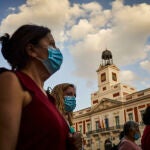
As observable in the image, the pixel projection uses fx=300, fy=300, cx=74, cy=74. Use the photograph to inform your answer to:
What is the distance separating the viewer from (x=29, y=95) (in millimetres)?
1551

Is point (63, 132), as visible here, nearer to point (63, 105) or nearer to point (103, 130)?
point (63, 105)

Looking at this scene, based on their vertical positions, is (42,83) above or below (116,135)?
below

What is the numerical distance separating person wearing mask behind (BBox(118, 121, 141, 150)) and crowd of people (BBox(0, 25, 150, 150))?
8.93ft

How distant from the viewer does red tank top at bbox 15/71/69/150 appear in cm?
148

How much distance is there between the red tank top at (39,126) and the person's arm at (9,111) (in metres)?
0.07

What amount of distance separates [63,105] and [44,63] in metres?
1.94

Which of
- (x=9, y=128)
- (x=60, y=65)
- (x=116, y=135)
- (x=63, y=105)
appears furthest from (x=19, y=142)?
(x=116, y=135)

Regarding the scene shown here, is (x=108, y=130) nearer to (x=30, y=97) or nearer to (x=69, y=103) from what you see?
(x=69, y=103)

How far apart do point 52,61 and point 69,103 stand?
2.14m

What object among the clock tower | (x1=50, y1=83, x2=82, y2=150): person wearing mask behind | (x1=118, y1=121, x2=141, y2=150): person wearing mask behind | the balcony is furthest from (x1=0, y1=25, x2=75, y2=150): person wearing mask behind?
the clock tower

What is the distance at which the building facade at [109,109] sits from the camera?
31.8 meters

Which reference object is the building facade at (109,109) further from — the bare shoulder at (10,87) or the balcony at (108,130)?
the bare shoulder at (10,87)

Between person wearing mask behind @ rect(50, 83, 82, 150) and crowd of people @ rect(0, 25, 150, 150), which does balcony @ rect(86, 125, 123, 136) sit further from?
crowd of people @ rect(0, 25, 150, 150)

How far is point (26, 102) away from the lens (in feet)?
5.01
